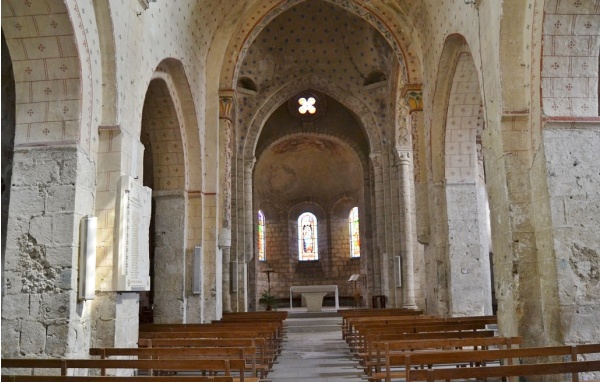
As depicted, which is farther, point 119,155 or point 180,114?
point 180,114

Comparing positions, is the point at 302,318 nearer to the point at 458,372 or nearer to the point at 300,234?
the point at 300,234

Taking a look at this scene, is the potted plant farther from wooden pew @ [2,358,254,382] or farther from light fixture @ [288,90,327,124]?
wooden pew @ [2,358,254,382]

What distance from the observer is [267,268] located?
27859 millimetres

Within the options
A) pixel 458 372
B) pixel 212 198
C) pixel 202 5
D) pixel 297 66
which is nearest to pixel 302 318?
pixel 212 198

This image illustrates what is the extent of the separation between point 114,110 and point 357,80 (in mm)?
14523

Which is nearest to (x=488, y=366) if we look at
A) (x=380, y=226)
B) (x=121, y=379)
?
(x=121, y=379)

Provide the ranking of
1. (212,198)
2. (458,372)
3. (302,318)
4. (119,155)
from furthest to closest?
(302,318) → (212,198) → (119,155) → (458,372)

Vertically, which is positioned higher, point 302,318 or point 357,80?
point 357,80

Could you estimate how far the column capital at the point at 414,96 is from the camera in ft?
46.1

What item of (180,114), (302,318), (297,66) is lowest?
(302,318)

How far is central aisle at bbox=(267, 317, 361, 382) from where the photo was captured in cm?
838

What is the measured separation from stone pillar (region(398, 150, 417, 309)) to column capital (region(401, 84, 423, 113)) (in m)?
4.72

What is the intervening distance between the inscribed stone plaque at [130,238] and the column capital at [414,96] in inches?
307

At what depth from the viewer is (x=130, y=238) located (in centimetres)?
779
